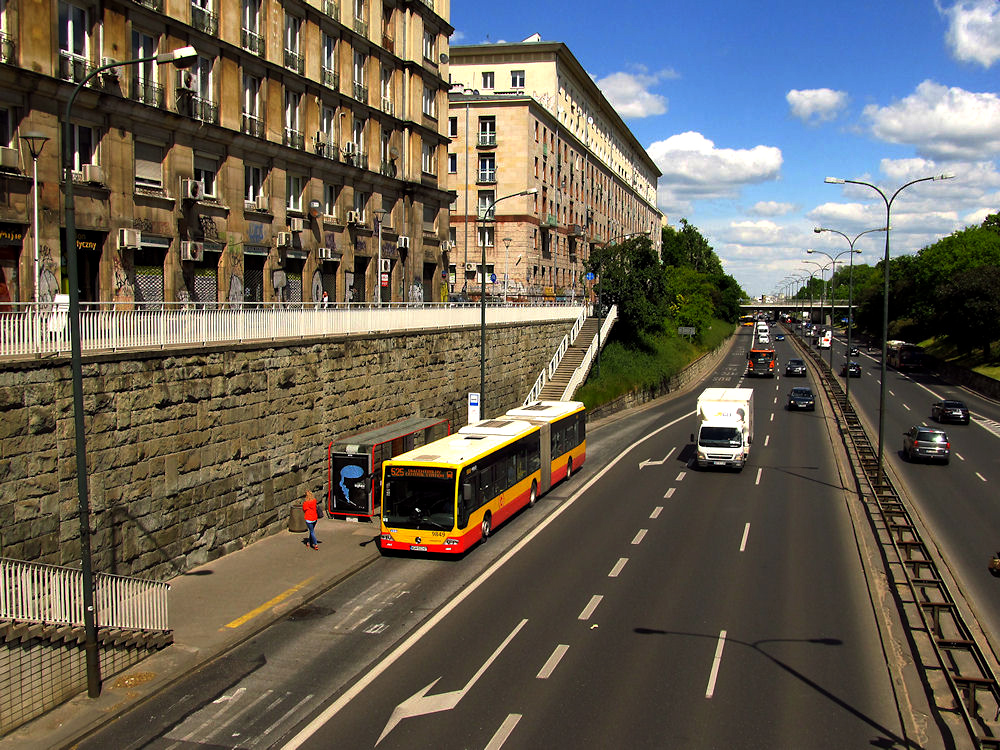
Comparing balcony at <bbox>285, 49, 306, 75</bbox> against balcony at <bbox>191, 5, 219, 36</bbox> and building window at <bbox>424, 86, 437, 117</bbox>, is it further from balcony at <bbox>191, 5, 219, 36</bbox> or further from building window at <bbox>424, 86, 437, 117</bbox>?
building window at <bbox>424, 86, 437, 117</bbox>

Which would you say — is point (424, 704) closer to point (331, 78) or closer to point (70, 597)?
point (70, 597)

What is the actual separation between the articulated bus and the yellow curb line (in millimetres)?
2847

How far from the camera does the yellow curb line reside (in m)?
15.2

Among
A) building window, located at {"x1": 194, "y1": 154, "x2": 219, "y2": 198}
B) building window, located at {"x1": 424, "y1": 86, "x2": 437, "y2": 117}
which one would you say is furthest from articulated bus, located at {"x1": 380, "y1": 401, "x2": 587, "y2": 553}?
building window, located at {"x1": 424, "y1": 86, "x2": 437, "y2": 117}

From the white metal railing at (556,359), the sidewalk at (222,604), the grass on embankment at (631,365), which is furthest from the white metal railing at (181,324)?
the grass on embankment at (631,365)

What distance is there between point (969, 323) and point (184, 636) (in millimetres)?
74308

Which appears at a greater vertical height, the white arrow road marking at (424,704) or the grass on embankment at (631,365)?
the grass on embankment at (631,365)

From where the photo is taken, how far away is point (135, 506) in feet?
54.1

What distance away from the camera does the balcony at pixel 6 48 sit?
20938mm

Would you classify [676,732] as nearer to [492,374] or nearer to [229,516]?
[229,516]

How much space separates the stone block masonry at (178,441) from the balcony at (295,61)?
42.8ft

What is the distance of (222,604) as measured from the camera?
1619 cm

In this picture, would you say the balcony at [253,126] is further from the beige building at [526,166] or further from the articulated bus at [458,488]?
the beige building at [526,166]

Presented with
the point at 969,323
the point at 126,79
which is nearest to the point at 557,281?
the point at 969,323
